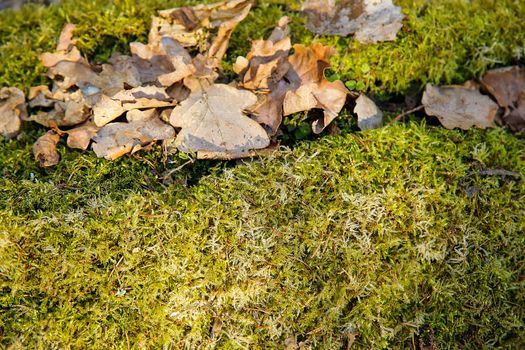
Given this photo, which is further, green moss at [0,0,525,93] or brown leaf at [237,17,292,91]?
green moss at [0,0,525,93]

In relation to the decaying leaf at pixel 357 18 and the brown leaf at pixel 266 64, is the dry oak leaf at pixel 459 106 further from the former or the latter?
the brown leaf at pixel 266 64

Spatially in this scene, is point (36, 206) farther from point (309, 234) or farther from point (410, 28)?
point (410, 28)

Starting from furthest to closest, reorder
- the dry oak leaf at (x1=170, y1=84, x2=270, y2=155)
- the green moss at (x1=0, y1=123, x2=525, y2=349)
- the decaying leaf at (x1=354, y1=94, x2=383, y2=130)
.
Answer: the decaying leaf at (x1=354, y1=94, x2=383, y2=130)
the dry oak leaf at (x1=170, y1=84, x2=270, y2=155)
the green moss at (x1=0, y1=123, x2=525, y2=349)

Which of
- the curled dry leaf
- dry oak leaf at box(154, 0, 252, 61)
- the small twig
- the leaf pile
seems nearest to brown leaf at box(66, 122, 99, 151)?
the leaf pile

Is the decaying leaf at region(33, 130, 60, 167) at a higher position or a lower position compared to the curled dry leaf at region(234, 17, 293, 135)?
lower

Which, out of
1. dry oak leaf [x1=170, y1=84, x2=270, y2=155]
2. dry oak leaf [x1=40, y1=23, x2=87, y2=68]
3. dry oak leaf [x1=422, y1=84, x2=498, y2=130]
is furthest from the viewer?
dry oak leaf [x1=40, y1=23, x2=87, y2=68]

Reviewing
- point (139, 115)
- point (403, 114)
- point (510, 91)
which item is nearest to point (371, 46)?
point (403, 114)

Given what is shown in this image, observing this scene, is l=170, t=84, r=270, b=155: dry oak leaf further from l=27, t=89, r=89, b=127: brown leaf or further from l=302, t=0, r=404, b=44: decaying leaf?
l=302, t=0, r=404, b=44: decaying leaf

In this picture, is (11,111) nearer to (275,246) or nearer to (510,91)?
(275,246)
